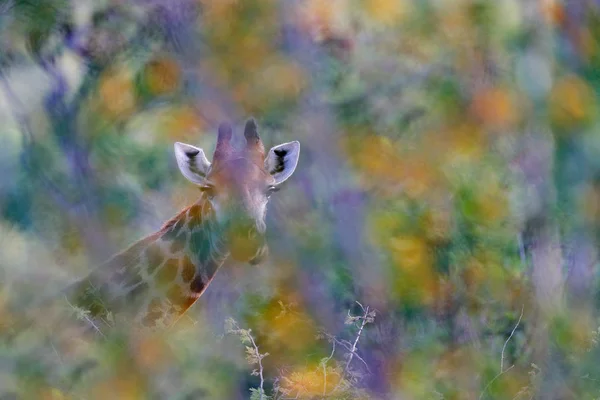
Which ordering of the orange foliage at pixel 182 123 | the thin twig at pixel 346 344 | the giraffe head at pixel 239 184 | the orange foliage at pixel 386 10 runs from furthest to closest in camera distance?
the orange foliage at pixel 386 10
the orange foliage at pixel 182 123
the thin twig at pixel 346 344
the giraffe head at pixel 239 184

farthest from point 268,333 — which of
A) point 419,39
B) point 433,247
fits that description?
point 419,39

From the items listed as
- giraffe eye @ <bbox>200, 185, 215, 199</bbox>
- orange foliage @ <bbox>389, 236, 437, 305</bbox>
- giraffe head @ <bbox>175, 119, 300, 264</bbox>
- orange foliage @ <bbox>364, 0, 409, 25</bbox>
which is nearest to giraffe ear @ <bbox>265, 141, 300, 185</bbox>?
giraffe head @ <bbox>175, 119, 300, 264</bbox>

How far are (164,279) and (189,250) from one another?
0.14m

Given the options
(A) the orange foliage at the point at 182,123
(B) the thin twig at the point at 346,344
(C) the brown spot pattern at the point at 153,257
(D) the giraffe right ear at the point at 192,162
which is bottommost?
(B) the thin twig at the point at 346,344

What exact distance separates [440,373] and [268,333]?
74 centimetres

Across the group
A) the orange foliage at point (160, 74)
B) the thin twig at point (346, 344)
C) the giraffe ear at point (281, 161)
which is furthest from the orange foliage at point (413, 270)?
the orange foliage at point (160, 74)

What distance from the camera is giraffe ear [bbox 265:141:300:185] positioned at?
10.5 ft

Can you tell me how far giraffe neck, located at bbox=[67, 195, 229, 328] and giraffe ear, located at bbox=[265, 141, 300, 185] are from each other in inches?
10.8

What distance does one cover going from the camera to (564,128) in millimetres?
3945

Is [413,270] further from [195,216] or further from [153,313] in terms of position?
[153,313]

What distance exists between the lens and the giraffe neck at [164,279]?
3131mm

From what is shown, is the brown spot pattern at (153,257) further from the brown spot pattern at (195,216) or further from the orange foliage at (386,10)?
the orange foliage at (386,10)

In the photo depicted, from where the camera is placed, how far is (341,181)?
12.5 feet

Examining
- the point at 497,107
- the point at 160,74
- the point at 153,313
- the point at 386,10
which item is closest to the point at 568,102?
the point at 497,107
